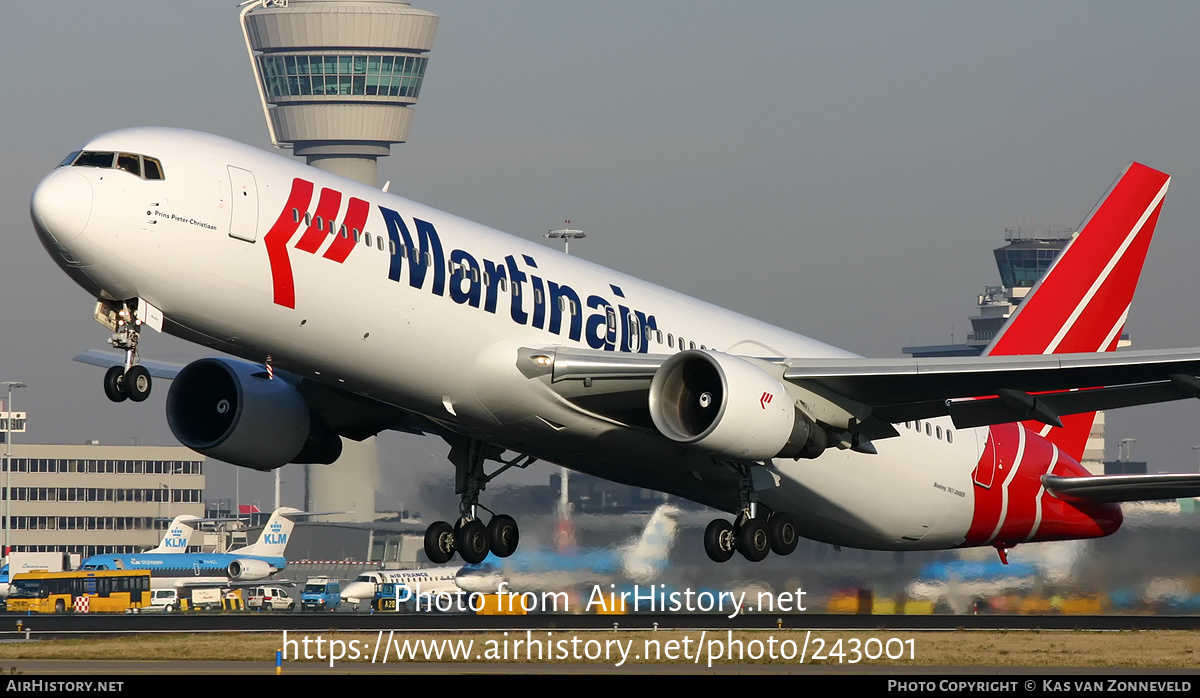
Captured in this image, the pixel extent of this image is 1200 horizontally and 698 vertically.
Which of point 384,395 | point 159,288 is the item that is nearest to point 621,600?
point 384,395

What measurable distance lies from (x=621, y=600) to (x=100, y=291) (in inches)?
900

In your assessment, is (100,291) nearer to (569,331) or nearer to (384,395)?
(384,395)

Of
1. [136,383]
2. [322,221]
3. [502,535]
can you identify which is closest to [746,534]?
[502,535]

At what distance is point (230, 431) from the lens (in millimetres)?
28594

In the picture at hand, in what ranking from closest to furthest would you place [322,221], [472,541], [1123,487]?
1. [322,221]
2. [472,541]
3. [1123,487]

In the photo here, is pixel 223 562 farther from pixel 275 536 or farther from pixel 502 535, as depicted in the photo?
pixel 502 535

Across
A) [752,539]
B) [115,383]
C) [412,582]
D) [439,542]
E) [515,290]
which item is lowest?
[412,582]

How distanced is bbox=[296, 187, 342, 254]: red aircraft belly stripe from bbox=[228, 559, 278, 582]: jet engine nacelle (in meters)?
68.6

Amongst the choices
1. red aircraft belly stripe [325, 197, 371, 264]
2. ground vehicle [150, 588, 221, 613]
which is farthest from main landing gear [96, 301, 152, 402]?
ground vehicle [150, 588, 221, 613]

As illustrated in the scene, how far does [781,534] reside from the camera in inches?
1126

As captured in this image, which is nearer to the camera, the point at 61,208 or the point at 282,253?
the point at 61,208

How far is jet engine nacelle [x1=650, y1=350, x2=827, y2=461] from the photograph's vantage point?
2508 centimetres

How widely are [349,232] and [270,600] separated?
5844 cm

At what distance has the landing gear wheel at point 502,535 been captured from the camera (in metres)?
30.5
